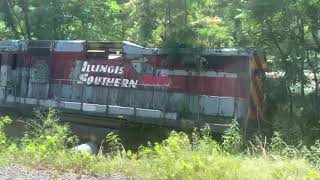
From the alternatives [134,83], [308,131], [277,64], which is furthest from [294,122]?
[134,83]

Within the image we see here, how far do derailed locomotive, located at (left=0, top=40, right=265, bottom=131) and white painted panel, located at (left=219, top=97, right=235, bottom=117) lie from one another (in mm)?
24

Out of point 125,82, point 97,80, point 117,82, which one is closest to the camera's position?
point 125,82

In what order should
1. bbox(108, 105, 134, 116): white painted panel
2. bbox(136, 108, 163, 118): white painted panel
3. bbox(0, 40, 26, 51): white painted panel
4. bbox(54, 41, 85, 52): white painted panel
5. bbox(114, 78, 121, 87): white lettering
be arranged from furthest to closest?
bbox(0, 40, 26, 51): white painted panel, bbox(54, 41, 85, 52): white painted panel, bbox(114, 78, 121, 87): white lettering, bbox(108, 105, 134, 116): white painted panel, bbox(136, 108, 163, 118): white painted panel

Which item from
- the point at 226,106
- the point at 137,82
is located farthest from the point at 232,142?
the point at 137,82

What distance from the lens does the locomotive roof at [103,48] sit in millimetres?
11586

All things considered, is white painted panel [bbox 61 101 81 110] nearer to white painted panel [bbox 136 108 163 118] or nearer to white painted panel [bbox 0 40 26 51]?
white painted panel [bbox 136 108 163 118]

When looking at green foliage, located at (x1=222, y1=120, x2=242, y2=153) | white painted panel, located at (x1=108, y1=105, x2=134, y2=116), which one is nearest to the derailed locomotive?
white painted panel, located at (x1=108, y1=105, x2=134, y2=116)

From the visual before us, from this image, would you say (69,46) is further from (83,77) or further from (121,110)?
(121,110)

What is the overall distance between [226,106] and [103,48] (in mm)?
3881

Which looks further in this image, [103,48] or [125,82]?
[103,48]

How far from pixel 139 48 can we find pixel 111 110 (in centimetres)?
180

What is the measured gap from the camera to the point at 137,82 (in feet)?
41.8

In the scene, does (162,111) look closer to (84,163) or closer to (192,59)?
(192,59)

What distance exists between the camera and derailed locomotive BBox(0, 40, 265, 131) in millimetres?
11648
